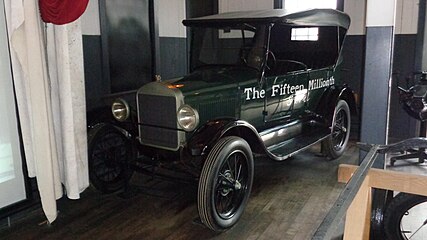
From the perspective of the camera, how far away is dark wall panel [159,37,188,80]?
5.00m

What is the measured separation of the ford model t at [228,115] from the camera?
9.39 ft

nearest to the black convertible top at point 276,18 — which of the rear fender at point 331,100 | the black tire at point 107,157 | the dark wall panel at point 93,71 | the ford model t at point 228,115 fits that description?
the ford model t at point 228,115

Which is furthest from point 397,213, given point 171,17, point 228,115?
point 171,17

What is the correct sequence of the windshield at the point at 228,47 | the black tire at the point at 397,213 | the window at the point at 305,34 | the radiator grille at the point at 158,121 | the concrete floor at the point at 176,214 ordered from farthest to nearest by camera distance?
the window at the point at 305,34 → the windshield at the point at 228,47 → the radiator grille at the point at 158,121 → the concrete floor at the point at 176,214 → the black tire at the point at 397,213

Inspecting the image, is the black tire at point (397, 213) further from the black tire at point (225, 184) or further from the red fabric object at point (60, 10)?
the red fabric object at point (60, 10)

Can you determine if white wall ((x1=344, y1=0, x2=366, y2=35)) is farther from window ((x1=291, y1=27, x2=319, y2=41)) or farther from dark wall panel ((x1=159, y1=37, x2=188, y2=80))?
dark wall panel ((x1=159, y1=37, x2=188, y2=80))

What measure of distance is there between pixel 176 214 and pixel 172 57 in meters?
2.65

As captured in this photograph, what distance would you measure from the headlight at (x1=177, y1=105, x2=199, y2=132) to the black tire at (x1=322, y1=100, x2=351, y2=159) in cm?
205

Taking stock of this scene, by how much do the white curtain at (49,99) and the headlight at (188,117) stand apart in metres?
0.76

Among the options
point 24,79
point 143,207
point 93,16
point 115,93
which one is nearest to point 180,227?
point 143,207

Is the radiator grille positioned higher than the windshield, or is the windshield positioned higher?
the windshield

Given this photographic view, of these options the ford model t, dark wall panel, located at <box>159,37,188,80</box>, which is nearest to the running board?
the ford model t

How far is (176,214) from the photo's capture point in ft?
10.3

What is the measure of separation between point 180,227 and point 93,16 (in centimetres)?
231
